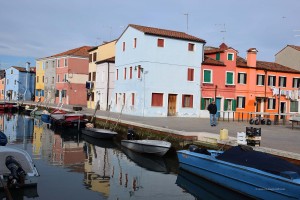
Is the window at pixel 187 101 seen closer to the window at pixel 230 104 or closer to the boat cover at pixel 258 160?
the window at pixel 230 104

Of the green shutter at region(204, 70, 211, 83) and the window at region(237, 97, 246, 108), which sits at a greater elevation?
the green shutter at region(204, 70, 211, 83)

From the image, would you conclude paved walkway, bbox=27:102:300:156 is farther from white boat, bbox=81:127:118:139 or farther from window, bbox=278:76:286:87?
window, bbox=278:76:286:87

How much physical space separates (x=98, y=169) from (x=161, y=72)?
64.5 ft

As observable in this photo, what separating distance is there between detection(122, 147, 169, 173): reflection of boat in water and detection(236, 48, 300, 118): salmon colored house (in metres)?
21.9

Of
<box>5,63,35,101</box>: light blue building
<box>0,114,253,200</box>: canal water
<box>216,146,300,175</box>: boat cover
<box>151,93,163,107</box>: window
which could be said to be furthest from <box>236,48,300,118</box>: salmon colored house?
<box>5,63,35,101</box>: light blue building

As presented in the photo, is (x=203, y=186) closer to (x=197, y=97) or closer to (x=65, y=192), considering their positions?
(x=65, y=192)

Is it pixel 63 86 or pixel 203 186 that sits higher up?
pixel 63 86

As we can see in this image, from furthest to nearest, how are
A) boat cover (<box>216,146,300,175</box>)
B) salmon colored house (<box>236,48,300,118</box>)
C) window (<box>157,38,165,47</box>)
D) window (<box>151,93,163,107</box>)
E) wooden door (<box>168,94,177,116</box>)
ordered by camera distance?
salmon colored house (<box>236,48,300,118</box>)
wooden door (<box>168,94,177,116</box>)
window (<box>157,38,165,47</box>)
window (<box>151,93,163,107</box>)
boat cover (<box>216,146,300,175</box>)

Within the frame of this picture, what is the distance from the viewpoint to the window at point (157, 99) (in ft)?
110

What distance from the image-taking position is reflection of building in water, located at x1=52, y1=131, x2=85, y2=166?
16.9 m

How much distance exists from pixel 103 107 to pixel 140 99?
429 inches

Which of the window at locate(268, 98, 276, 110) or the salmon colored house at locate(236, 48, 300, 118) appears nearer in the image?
the salmon colored house at locate(236, 48, 300, 118)

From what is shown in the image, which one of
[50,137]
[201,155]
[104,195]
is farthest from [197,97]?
[104,195]

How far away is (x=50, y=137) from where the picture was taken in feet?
86.1
